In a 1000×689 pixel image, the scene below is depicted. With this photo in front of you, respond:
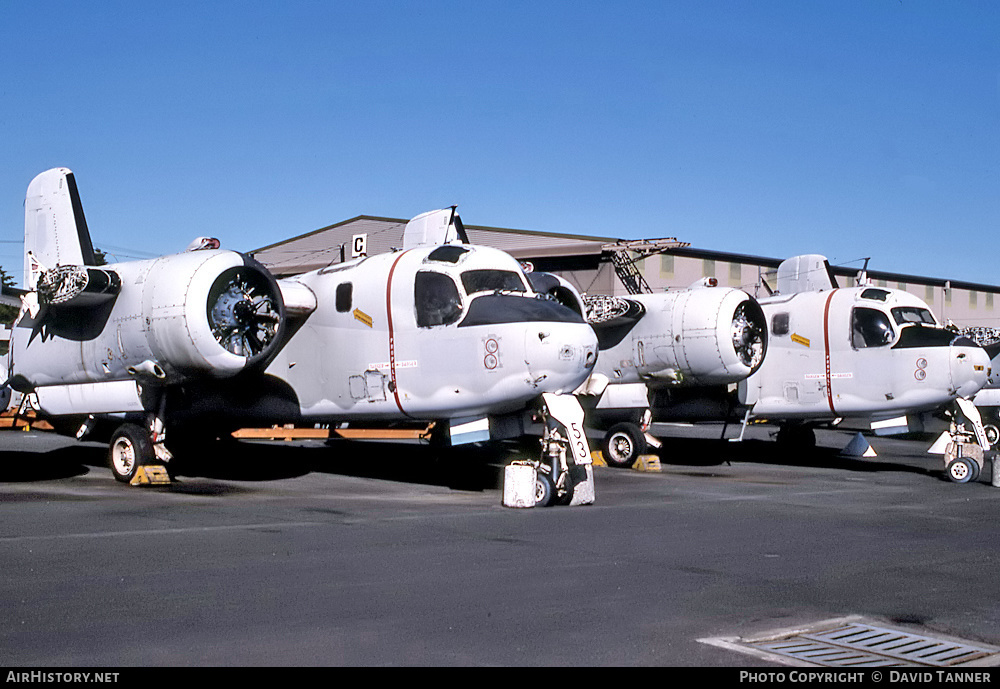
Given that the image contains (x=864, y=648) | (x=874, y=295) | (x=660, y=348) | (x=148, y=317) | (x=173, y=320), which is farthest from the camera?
(x=660, y=348)

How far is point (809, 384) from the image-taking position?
20.1 metres

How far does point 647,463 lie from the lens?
19953mm

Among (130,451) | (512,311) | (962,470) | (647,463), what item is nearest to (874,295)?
(962,470)

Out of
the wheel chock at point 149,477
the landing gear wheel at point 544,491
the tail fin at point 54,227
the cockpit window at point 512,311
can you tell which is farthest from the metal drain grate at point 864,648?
the tail fin at point 54,227

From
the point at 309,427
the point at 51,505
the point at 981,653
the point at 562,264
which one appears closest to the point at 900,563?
the point at 981,653

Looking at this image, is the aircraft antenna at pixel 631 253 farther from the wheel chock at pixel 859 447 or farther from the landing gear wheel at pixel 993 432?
the wheel chock at pixel 859 447

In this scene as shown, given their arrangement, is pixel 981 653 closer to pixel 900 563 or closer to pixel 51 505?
pixel 900 563

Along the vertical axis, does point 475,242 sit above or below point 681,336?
above

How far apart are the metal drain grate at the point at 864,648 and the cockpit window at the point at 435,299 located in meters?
8.55

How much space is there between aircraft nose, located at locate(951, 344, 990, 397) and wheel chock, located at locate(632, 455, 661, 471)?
5897mm

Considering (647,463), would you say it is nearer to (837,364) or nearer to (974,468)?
(837,364)

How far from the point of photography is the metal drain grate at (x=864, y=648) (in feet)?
18.4

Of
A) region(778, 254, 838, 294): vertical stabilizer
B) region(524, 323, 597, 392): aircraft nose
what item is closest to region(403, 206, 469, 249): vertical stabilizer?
region(524, 323, 597, 392): aircraft nose

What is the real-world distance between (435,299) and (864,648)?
9329 millimetres
